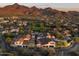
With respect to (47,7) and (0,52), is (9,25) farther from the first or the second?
(47,7)

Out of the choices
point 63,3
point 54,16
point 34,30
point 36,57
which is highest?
point 63,3

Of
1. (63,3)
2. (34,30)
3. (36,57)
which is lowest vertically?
(36,57)

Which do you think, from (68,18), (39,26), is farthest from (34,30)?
(68,18)

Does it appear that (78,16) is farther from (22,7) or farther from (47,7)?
(22,7)

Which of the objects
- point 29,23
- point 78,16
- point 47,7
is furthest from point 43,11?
point 78,16

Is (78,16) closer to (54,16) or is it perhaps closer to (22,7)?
(54,16)

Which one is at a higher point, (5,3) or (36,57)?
Answer: (5,3)

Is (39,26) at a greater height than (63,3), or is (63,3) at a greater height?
(63,3)
